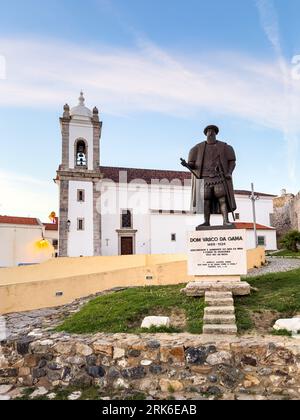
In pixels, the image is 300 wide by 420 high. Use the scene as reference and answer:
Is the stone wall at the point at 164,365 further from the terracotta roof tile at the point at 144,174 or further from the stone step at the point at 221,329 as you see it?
the terracotta roof tile at the point at 144,174

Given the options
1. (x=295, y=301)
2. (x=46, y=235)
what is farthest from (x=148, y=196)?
(x=295, y=301)

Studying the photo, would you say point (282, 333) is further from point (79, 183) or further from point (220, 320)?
point (79, 183)

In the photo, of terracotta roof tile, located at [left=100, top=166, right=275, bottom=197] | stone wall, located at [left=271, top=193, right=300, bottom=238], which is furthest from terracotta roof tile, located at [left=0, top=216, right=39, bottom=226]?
stone wall, located at [left=271, top=193, right=300, bottom=238]

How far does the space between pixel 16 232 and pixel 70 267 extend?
15.1m

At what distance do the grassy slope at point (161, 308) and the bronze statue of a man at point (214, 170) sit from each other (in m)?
1.92

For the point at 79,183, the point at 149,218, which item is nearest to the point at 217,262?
the point at 79,183

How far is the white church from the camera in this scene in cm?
2583

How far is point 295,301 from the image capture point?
6207 mm

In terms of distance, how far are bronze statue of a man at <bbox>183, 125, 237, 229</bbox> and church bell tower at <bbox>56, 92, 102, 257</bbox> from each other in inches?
725

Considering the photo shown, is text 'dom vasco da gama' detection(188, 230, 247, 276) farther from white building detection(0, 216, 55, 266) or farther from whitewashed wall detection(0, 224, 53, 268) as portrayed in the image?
whitewashed wall detection(0, 224, 53, 268)

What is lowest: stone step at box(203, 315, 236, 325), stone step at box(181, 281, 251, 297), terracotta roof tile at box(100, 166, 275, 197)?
stone step at box(203, 315, 236, 325)

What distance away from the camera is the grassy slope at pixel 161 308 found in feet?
19.0

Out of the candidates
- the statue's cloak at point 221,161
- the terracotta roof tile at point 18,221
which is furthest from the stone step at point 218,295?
the terracotta roof tile at point 18,221

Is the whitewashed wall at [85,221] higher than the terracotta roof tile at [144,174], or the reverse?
the terracotta roof tile at [144,174]
